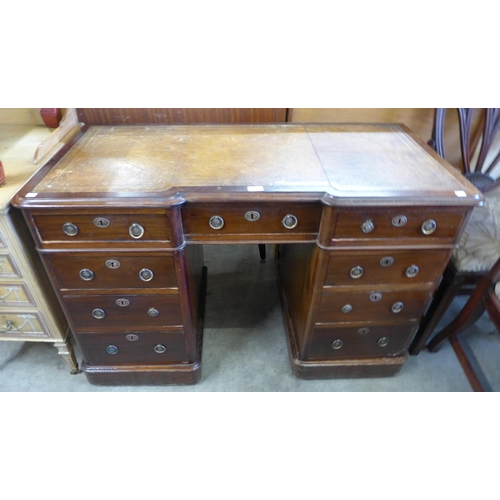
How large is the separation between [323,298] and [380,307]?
0.71 feet

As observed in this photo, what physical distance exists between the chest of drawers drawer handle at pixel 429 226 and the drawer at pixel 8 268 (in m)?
1.26

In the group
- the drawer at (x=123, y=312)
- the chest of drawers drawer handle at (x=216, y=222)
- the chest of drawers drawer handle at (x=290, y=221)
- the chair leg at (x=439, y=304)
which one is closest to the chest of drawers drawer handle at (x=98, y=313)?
the drawer at (x=123, y=312)

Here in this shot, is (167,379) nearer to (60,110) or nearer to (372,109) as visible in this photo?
(60,110)

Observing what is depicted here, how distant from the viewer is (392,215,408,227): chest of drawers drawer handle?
0.94 m

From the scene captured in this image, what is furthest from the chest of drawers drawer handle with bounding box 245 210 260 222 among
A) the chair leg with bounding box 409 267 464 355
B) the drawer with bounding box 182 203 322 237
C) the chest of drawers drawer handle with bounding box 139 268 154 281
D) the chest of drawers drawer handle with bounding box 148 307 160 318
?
the chair leg with bounding box 409 267 464 355

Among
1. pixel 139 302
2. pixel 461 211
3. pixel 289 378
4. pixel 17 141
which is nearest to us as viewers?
pixel 461 211

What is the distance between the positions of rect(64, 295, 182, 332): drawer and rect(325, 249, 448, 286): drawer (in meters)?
0.54

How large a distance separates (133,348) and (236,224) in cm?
65

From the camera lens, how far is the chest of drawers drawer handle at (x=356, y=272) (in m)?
1.04

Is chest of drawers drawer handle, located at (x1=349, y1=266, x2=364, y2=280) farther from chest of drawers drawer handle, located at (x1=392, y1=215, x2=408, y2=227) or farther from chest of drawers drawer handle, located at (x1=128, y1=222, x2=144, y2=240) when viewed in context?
chest of drawers drawer handle, located at (x1=128, y1=222, x2=144, y2=240)

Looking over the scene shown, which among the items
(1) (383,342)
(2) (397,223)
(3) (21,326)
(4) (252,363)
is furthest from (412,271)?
(3) (21,326)
